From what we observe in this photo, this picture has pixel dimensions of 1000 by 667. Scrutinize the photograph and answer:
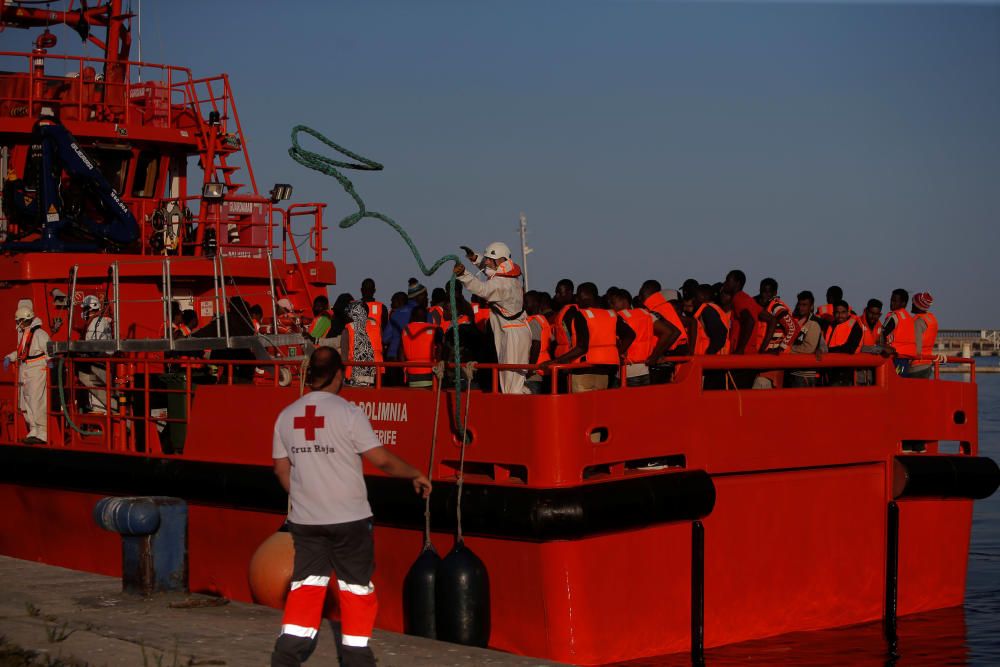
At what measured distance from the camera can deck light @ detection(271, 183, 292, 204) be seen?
1359 centimetres

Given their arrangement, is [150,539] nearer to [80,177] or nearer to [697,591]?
[697,591]

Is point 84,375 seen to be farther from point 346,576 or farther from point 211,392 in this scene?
point 346,576

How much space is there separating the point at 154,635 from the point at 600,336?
357 centimetres

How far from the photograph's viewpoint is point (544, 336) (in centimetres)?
1056

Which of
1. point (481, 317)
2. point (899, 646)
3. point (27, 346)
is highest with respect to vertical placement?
point (481, 317)

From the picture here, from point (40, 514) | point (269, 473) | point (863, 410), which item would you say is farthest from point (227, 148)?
point (863, 410)

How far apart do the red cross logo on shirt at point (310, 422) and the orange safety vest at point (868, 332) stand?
21.9ft

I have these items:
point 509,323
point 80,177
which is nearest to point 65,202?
point 80,177

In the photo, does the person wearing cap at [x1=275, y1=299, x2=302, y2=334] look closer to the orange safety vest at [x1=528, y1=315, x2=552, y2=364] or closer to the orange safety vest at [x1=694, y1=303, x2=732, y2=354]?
the orange safety vest at [x1=528, y1=315, x2=552, y2=364]

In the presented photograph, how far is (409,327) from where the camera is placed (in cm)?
1094

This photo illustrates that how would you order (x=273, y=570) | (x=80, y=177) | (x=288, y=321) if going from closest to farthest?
(x=273, y=570)
(x=288, y=321)
(x=80, y=177)

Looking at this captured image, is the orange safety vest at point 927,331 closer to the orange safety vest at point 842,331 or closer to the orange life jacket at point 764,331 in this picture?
the orange safety vest at point 842,331

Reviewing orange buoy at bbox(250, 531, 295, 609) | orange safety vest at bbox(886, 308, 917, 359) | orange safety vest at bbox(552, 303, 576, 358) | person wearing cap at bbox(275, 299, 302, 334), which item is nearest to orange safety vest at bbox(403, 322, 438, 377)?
orange safety vest at bbox(552, 303, 576, 358)

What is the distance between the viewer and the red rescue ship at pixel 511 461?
8.44 m
